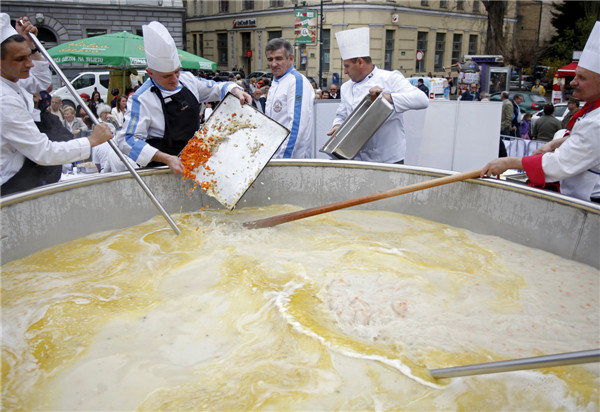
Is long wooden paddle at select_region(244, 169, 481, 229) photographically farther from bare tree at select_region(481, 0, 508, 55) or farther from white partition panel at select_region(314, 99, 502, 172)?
bare tree at select_region(481, 0, 508, 55)

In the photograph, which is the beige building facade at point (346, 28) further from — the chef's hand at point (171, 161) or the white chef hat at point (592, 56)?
the white chef hat at point (592, 56)

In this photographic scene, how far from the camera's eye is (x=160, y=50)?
2752 millimetres

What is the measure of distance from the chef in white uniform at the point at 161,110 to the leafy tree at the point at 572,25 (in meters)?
22.8

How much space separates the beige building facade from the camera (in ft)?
84.0

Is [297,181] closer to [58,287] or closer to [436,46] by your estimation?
[58,287]

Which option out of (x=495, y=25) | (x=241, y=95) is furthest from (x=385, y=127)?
(x=495, y=25)

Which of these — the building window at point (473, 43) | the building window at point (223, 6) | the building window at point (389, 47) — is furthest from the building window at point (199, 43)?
the building window at point (473, 43)

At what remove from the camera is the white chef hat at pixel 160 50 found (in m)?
2.74

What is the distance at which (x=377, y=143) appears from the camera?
3.53m

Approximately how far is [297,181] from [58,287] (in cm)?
160

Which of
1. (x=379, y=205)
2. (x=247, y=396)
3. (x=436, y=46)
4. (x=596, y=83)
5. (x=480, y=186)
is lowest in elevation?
(x=247, y=396)

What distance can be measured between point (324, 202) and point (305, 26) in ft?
46.7

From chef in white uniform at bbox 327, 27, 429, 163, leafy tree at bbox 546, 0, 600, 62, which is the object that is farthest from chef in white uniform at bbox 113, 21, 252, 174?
leafy tree at bbox 546, 0, 600, 62

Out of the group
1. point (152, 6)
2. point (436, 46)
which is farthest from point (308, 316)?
point (436, 46)
